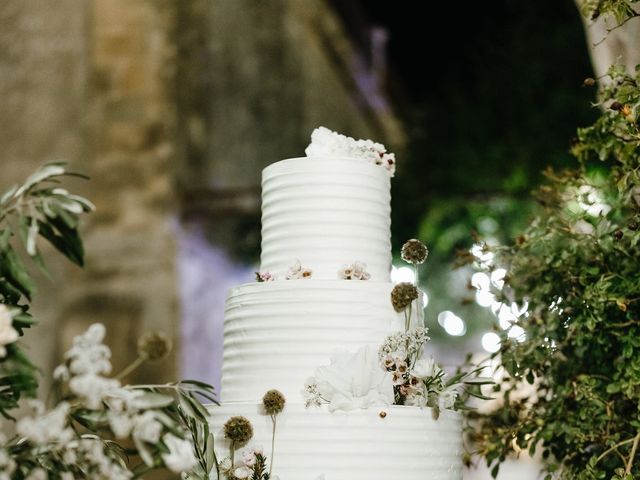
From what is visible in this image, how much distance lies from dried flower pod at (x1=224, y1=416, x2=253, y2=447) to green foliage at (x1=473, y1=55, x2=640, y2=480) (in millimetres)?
897

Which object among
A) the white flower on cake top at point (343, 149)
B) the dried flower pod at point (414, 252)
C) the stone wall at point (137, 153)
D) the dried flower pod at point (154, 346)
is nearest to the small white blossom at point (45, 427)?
the dried flower pod at point (154, 346)

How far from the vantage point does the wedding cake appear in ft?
7.91

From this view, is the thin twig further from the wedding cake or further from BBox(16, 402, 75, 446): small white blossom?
BBox(16, 402, 75, 446): small white blossom

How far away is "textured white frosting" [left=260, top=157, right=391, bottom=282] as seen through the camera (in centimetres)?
278

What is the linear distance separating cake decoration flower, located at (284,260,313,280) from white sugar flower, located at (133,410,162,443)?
39.2 inches

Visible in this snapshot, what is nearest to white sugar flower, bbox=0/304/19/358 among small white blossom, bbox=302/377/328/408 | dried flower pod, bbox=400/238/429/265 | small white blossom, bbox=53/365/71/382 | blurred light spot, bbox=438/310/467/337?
small white blossom, bbox=53/365/71/382

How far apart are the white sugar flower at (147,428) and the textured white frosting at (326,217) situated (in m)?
1.04

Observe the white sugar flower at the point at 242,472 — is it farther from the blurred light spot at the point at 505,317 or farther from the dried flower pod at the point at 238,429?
the blurred light spot at the point at 505,317

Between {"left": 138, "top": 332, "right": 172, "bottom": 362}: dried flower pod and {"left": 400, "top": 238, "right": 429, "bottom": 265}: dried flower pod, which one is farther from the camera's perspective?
{"left": 400, "top": 238, "right": 429, "bottom": 265}: dried flower pod

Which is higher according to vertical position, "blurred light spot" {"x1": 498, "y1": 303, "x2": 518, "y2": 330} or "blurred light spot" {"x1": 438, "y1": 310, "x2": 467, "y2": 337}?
"blurred light spot" {"x1": 438, "y1": 310, "x2": 467, "y2": 337}

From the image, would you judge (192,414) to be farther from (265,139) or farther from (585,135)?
(265,139)

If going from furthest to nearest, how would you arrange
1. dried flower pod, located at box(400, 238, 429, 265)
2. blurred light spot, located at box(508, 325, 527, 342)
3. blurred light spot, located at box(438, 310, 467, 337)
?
1. blurred light spot, located at box(438, 310, 467, 337)
2. blurred light spot, located at box(508, 325, 527, 342)
3. dried flower pod, located at box(400, 238, 429, 265)

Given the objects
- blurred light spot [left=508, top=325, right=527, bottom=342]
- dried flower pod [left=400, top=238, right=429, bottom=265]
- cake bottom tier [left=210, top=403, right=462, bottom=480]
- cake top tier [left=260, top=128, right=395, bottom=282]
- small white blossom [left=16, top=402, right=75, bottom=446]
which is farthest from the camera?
blurred light spot [left=508, top=325, right=527, bottom=342]

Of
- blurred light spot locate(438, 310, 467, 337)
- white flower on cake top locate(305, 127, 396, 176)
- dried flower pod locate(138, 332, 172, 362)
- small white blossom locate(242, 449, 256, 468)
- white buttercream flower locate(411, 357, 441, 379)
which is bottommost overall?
small white blossom locate(242, 449, 256, 468)
